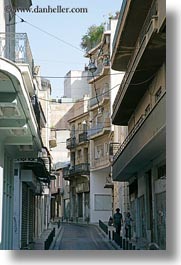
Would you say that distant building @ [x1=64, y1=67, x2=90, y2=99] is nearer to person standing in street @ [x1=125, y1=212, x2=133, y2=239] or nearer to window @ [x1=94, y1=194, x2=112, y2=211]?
person standing in street @ [x1=125, y1=212, x2=133, y2=239]

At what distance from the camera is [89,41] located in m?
13.7

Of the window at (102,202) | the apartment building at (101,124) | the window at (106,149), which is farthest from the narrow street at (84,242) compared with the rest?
the window at (106,149)

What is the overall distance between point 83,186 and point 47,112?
1079 cm

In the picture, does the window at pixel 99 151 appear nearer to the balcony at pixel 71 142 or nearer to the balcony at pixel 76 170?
the balcony at pixel 71 142

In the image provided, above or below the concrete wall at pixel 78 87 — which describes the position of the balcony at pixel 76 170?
below

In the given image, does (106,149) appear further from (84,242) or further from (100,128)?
(84,242)

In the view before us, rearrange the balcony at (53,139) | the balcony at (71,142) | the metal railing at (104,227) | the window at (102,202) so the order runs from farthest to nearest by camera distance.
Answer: the balcony at (53,139) → the balcony at (71,142) → the window at (102,202) → the metal railing at (104,227)

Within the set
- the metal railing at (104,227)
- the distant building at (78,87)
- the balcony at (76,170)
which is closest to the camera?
the distant building at (78,87)

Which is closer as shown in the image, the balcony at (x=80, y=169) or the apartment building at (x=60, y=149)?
the apartment building at (x=60, y=149)

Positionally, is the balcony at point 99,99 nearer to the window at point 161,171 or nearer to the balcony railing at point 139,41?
the balcony railing at point 139,41

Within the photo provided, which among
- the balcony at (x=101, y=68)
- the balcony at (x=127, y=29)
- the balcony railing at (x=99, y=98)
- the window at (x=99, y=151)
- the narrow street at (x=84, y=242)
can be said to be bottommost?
the narrow street at (x=84, y=242)

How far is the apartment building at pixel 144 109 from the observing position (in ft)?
41.8

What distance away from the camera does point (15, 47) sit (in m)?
12.8

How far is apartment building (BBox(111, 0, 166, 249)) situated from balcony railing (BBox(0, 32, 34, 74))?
2.50m
